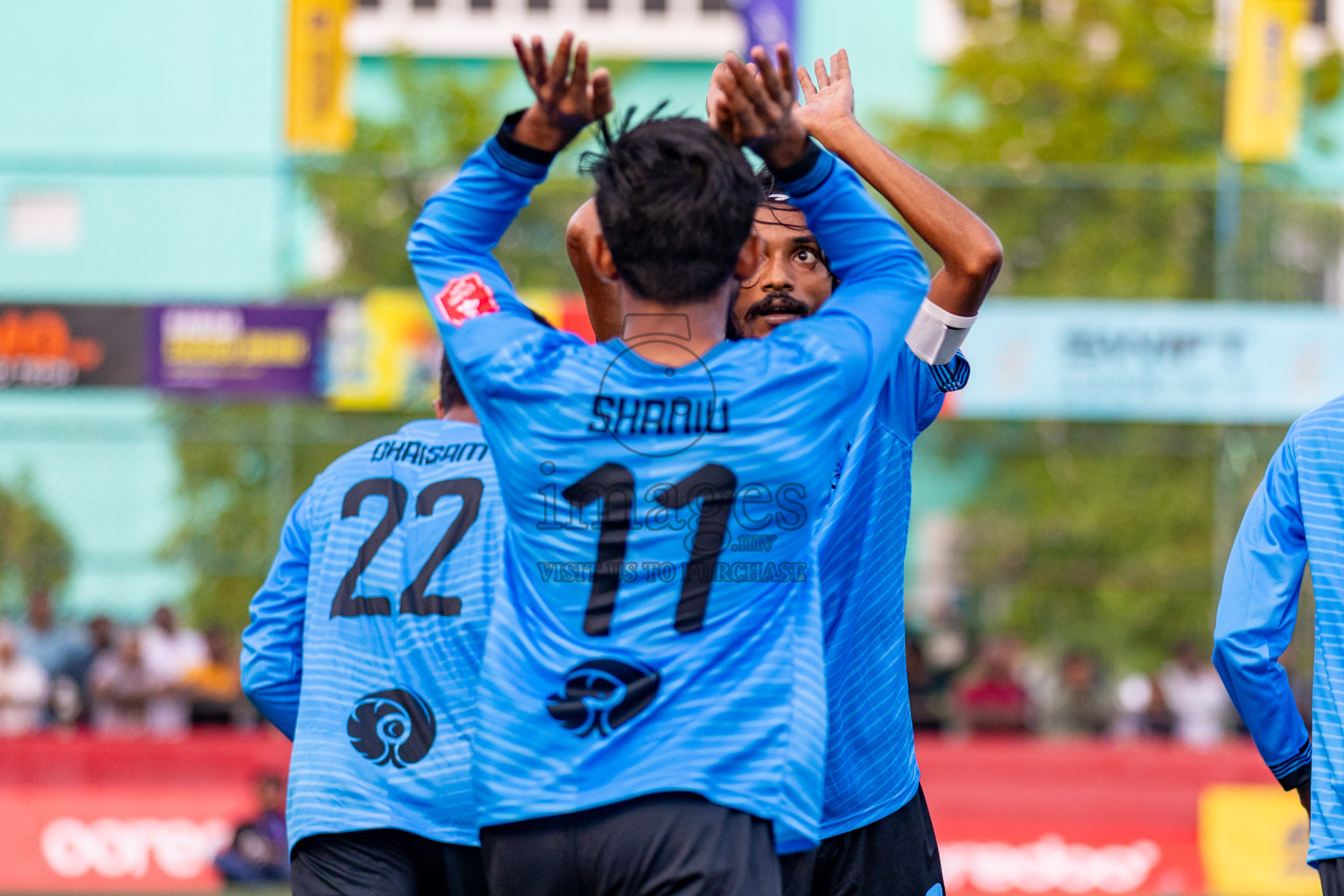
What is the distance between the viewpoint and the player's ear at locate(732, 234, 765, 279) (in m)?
2.58

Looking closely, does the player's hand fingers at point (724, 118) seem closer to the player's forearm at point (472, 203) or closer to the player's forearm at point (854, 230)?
the player's forearm at point (854, 230)

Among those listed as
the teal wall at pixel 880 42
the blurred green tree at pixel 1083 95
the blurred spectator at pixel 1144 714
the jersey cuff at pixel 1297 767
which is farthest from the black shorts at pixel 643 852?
the teal wall at pixel 880 42

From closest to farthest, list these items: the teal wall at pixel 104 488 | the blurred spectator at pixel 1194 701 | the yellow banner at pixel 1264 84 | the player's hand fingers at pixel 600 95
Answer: the player's hand fingers at pixel 600 95, the teal wall at pixel 104 488, the blurred spectator at pixel 1194 701, the yellow banner at pixel 1264 84

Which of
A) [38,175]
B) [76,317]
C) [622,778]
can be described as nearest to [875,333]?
[622,778]

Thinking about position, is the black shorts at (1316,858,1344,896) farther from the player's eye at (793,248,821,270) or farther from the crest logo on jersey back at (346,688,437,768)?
the crest logo on jersey back at (346,688,437,768)

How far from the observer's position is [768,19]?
1706 cm

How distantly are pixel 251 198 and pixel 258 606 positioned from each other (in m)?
11.0

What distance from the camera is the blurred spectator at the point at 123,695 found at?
42.1 ft

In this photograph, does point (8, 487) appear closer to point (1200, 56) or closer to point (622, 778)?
point (622, 778)

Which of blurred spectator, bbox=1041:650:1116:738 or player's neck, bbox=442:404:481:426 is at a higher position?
player's neck, bbox=442:404:481:426

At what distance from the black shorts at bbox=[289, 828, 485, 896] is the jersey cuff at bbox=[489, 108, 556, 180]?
152cm

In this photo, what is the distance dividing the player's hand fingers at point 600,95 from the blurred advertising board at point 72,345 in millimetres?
11128

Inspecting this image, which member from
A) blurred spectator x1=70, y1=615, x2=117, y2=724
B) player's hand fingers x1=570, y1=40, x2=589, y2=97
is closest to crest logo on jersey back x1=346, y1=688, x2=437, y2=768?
player's hand fingers x1=570, y1=40, x2=589, y2=97

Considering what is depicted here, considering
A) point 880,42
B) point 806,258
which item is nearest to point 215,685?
point 806,258
